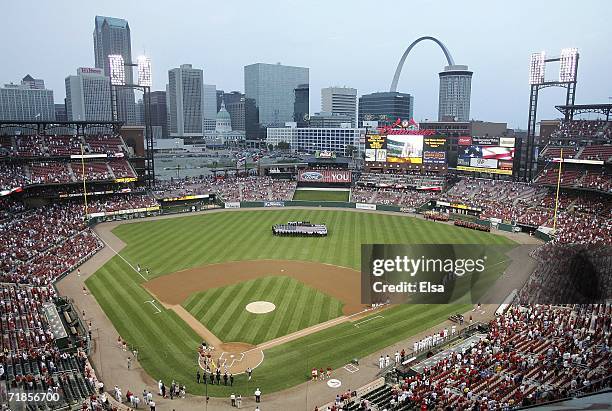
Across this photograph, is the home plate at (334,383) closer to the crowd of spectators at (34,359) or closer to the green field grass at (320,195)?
the crowd of spectators at (34,359)

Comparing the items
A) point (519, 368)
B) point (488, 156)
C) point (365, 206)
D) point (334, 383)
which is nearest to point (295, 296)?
point (334, 383)

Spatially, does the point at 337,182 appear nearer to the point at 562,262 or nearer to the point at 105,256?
the point at 105,256

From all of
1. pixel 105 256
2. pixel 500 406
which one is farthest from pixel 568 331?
pixel 105 256

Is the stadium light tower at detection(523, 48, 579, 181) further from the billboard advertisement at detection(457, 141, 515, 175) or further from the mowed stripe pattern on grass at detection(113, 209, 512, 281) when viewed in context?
the mowed stripe pattern on grass at detection(113, 209, 512, 281)

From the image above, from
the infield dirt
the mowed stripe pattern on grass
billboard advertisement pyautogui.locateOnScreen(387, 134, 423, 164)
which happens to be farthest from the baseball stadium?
billboard advertisement pyautogui.locateOnScreen(387, 134, 423, 164)

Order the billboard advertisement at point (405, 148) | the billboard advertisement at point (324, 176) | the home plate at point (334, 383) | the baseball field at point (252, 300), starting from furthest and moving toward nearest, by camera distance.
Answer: the billboard advertisement at point (324, 176), the billboard advertisement at point (405, 148), the baseball field at point (252, 300), the home plate at point (334, 383)

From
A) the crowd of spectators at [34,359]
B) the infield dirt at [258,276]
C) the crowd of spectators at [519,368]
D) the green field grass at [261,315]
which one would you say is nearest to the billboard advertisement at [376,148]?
the infield dirt at [258,276]

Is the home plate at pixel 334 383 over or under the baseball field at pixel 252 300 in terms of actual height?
under
